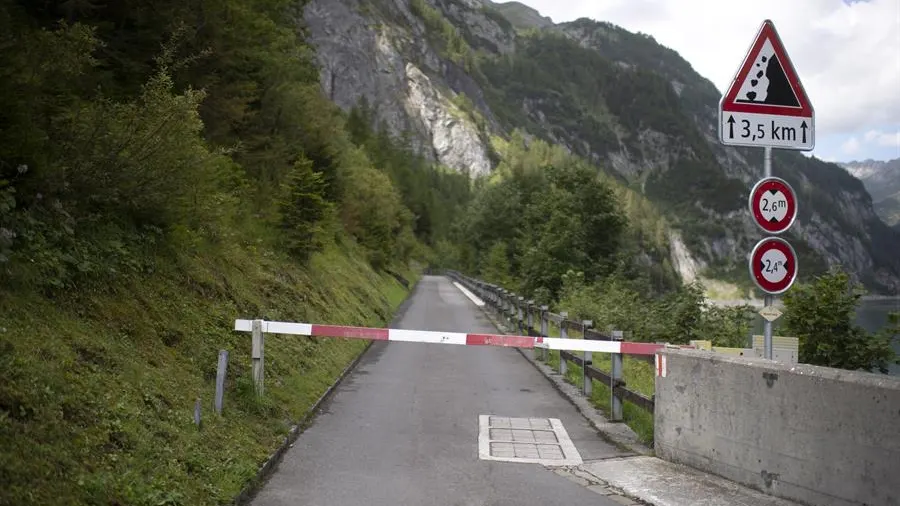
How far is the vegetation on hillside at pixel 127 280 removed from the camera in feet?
17.9

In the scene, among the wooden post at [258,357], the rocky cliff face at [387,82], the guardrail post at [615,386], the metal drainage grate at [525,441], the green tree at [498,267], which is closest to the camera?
the metal drainage grate at [525,441]

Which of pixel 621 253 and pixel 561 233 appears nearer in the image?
pixel 561 233

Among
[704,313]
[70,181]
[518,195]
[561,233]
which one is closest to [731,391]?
[70,181]

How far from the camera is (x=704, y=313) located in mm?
20016

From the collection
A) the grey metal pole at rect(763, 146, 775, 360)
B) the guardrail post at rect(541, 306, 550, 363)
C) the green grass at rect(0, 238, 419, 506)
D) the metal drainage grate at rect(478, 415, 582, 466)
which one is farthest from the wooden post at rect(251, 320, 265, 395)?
the guardrail post at rect(541, 306, 550, 363)

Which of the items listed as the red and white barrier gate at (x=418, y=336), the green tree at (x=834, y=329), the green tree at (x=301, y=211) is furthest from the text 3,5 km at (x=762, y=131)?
the green tree at (x=301, y=211)

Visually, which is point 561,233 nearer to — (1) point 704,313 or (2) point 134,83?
(1) point 704,313

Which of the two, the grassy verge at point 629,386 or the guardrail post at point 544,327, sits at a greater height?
the guardrail post at point 544,327

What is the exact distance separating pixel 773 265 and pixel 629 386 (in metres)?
6.04

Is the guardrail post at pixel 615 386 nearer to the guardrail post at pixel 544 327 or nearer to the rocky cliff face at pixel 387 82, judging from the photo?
the guardrail post at pixel 544 327

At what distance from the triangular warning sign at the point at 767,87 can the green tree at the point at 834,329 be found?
9931mm

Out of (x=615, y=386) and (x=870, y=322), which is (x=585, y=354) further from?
(x=870, y=322)

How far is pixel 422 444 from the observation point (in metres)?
8.68

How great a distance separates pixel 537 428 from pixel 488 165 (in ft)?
616
